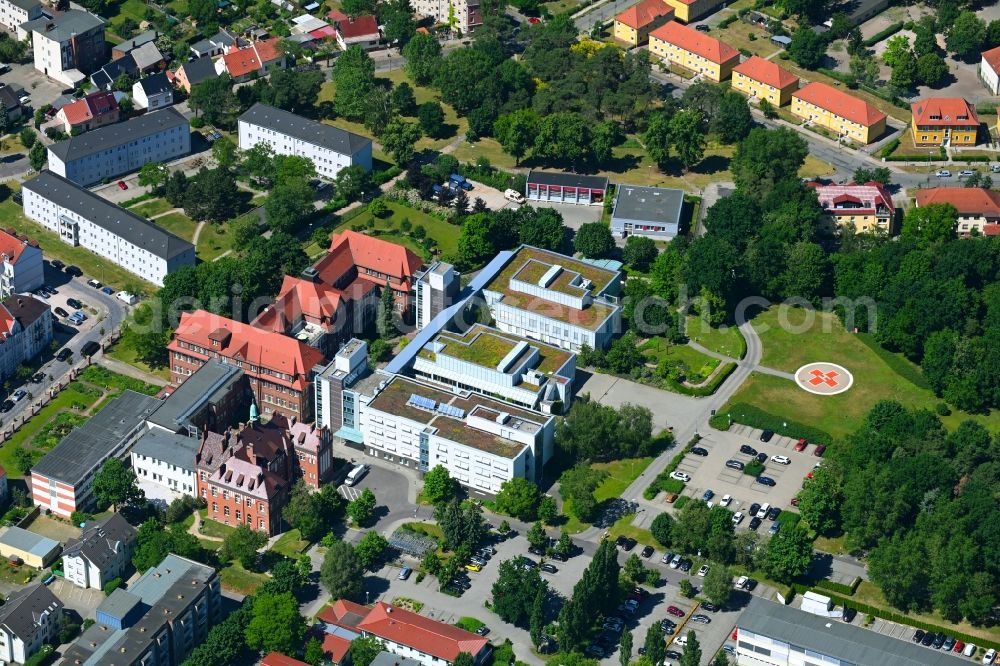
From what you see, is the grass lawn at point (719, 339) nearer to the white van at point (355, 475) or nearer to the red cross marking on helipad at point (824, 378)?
the red cross marking on helipad at point (824, 378)

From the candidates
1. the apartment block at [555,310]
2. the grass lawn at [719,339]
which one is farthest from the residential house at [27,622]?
the grass lawn at [719,339]

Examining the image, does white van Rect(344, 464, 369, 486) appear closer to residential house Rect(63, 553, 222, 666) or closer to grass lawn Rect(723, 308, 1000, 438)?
residential house Rect(63, 553, 222, 666)

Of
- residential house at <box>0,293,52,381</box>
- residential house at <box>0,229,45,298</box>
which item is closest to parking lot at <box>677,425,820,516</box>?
residential house at <box>0,293,52,381</box>

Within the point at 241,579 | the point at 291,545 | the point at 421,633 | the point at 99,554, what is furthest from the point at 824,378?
the point at 99,554

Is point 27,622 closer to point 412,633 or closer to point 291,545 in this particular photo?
point 291,545

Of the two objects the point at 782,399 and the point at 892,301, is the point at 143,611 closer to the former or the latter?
the point at 782,399

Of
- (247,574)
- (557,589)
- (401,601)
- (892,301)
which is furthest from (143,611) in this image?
(892,301)

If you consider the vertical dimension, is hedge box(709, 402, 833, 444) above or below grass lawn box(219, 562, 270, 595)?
above
